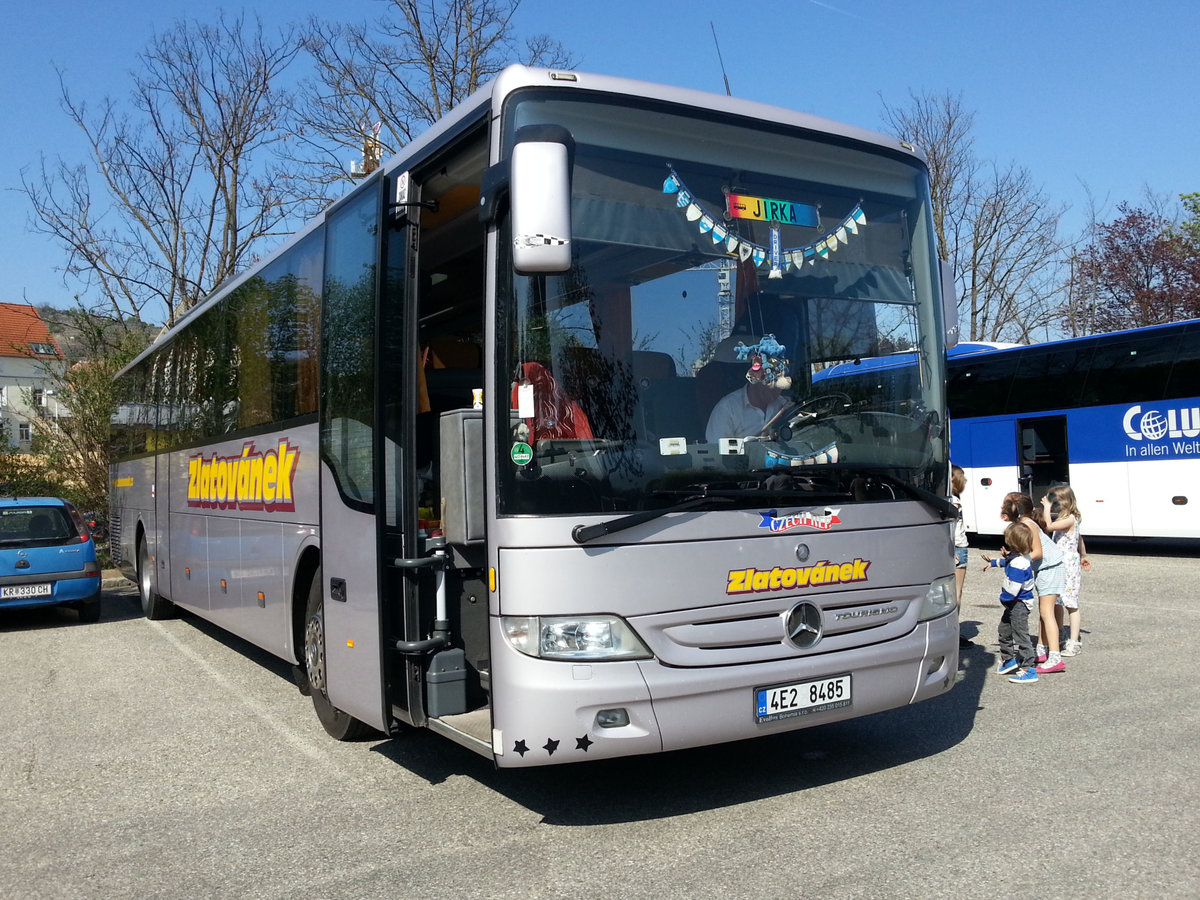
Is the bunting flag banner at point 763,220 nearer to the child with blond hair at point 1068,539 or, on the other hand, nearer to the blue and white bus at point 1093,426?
the child with blond hair at point 1068,539

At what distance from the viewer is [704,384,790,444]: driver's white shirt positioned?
509cm

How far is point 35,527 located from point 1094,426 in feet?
51.5

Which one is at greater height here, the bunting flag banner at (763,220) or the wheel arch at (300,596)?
the bunting flag banner at (763,220)

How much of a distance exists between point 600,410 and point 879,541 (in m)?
1.69

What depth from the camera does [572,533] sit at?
187 inches

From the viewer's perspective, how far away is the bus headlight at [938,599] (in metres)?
5.78

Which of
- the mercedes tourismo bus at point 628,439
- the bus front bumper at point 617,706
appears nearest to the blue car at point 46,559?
the mercedes tourismo bus at point 628,439

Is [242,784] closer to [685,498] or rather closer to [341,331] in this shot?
[341,331]

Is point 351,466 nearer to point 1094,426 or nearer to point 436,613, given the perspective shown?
point 436,613

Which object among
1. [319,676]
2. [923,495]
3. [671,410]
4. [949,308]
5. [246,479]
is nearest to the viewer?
[671,410]

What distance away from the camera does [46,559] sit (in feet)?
43.0

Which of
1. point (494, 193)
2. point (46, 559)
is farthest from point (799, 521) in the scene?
point (46, 559)

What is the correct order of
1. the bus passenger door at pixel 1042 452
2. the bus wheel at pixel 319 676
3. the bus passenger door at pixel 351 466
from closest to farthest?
the bus passenger door at pixel 351 466 → the bus wheel at pixel 319 676 → the bus passenger door at pixel 1042 452

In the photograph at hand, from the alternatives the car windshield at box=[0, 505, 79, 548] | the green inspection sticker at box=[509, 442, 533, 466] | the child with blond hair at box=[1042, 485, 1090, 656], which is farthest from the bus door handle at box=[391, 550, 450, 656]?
the car windshield at box=[0, 505, 79, 548]
